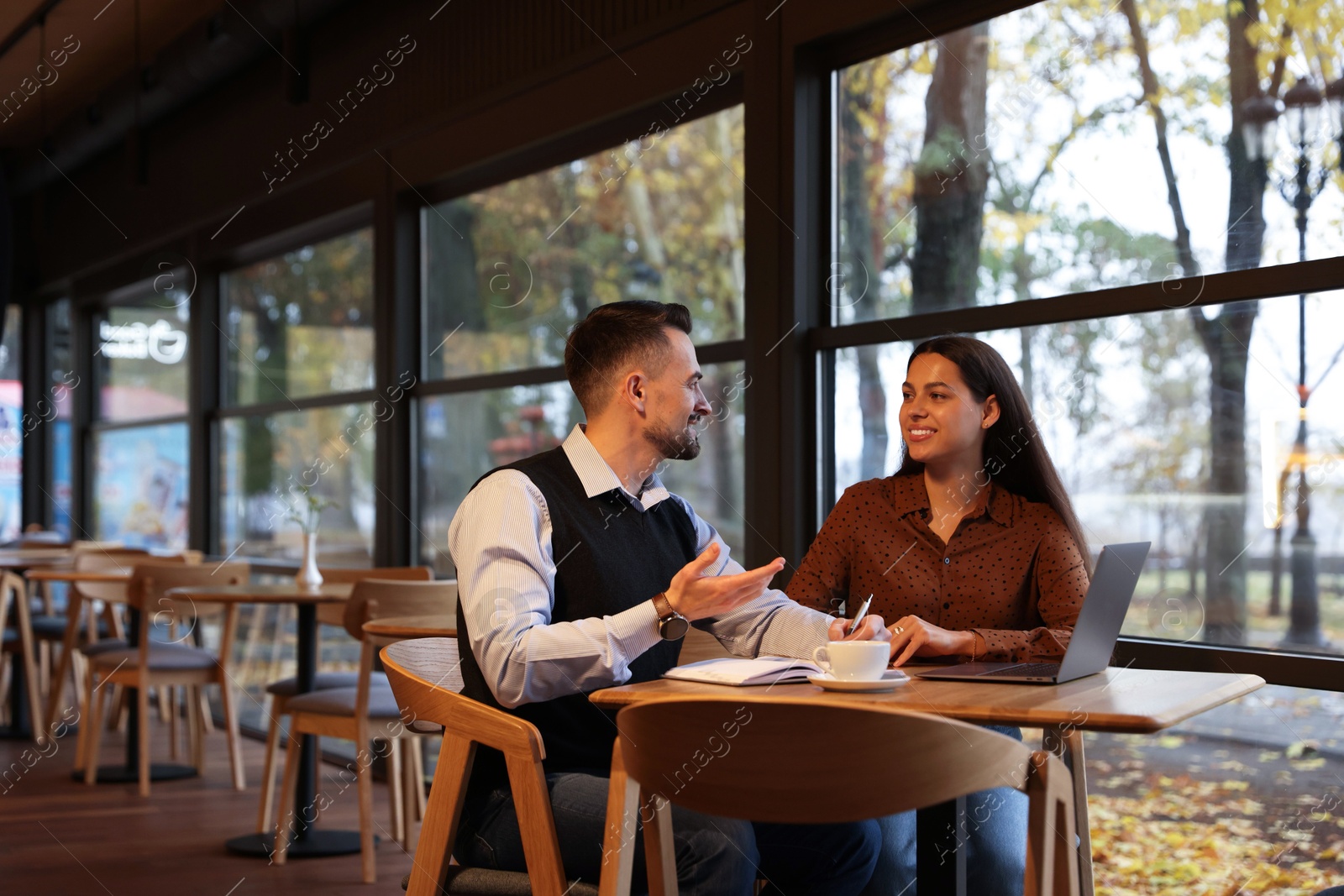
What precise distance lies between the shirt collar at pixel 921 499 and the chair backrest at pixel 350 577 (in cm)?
210

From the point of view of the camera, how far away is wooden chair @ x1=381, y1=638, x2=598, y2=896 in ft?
5.45

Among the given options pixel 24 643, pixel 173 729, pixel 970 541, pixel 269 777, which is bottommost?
pixel 173 729

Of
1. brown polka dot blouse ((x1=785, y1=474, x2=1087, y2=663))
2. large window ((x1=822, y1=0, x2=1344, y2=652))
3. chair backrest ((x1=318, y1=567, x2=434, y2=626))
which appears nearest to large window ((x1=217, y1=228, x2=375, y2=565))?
chair backrest ((x1=318, y1=567, x2=434, y2=626))

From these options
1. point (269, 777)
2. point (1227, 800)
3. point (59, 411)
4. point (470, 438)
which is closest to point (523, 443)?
point (470, 438)

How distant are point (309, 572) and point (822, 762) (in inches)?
129

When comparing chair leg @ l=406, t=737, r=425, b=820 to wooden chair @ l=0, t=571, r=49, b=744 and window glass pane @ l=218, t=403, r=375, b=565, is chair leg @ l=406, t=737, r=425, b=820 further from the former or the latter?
wooden chair @ l=0, t=571, r=49, b=744

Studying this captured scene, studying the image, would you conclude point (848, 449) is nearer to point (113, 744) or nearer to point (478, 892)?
point (478, 892)

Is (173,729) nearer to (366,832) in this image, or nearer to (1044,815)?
(366,832)

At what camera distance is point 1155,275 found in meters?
2.72

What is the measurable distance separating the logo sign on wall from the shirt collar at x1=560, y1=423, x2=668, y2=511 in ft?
19.0

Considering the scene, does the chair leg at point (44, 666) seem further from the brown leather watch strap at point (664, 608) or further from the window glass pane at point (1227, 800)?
the brown leather watch strap at point (664, 608)

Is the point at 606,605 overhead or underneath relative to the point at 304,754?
overhead

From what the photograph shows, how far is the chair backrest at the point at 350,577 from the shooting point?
4.29 metres

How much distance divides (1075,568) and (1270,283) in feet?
2.34
